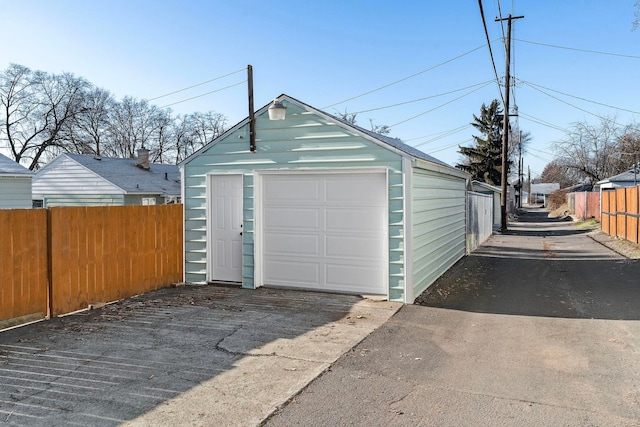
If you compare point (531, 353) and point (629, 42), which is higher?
point (629, 42)

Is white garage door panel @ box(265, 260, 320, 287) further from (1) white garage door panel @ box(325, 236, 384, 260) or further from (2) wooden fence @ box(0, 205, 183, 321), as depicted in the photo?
(2) wooden fence @ box(0, 205, 183, 321)

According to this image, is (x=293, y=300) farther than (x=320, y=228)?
No

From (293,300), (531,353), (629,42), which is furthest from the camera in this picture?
(629,42)

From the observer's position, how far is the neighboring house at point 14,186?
545 inches

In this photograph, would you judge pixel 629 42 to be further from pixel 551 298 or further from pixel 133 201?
pixel 133 201

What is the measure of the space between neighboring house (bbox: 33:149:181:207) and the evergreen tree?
2868 cm

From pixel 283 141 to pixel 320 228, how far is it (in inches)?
65.0

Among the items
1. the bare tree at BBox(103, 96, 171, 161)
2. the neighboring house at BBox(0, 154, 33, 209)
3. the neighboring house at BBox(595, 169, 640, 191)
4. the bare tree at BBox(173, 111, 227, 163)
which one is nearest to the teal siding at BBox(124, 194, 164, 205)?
the neighboring house at BBox(0, 154, 33, 209)

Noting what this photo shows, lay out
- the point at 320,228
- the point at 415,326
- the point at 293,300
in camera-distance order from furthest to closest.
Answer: the point at 320,228 → the point at 293,300 → the point at 415,326

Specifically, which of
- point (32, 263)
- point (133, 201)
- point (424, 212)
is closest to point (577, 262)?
point (424, 212)

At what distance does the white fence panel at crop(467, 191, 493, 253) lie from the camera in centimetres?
1407

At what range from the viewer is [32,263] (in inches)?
235

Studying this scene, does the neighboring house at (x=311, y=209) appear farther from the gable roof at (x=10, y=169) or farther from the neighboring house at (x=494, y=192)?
the neighboring house at (x=494, y=192)

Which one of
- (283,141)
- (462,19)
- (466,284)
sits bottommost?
(466,284)
